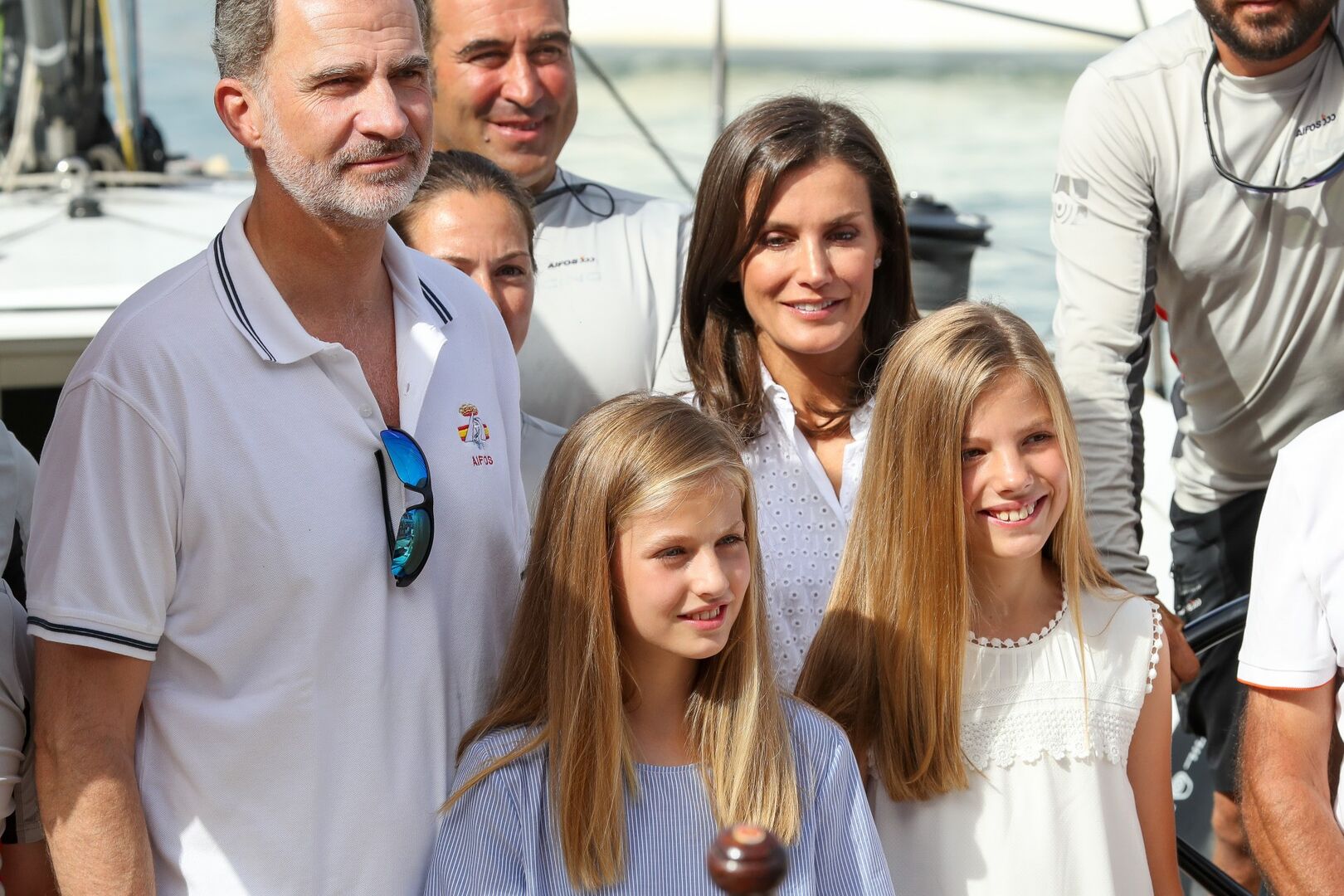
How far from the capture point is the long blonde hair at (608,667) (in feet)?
6.15

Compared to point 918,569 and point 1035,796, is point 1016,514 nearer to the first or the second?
point 918,569

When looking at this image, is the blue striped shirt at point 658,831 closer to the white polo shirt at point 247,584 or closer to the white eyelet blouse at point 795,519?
the white polo shirt at point 247,584

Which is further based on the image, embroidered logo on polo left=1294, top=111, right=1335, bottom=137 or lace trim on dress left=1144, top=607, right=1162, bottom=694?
embroidered logo on polo left=1294, top=111, right=1335, bottom=137

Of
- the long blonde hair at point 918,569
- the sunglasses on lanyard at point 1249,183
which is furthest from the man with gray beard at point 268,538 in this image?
the sunglasses on lanyard at point 1249,183

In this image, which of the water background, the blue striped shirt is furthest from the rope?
the water background

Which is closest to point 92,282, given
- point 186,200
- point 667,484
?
point 186,200

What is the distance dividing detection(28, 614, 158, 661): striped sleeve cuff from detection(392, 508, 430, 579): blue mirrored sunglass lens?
0.95 ft

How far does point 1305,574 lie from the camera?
1.99 metres

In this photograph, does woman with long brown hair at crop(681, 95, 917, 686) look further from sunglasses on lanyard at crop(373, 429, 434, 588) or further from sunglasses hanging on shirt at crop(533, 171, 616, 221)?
sunglasses on lanyard at crop(373, 429, 434, 588)

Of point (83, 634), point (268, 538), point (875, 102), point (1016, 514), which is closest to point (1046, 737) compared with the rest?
point (1016, 514)

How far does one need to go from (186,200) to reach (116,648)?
3630 mm

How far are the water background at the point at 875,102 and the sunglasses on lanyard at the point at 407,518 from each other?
1206cm

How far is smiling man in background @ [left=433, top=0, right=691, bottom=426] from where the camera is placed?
284 cm

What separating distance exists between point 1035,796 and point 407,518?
949mm
